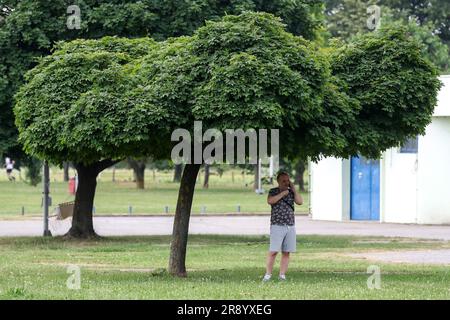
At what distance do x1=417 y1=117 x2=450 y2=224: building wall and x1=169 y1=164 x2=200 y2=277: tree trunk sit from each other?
21.3 m

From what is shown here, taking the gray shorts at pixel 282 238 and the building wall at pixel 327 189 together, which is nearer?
the gray shorts at pixel 282 238

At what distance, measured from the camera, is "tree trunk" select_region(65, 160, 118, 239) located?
3162cm

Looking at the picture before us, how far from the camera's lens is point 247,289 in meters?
16.4

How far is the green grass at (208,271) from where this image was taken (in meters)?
15.8

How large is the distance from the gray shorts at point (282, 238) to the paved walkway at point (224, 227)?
48.9 ft

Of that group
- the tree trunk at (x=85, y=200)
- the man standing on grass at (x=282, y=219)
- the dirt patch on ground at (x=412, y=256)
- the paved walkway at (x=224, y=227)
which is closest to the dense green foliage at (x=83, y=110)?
the man standing on grass at (x=282, y=219)

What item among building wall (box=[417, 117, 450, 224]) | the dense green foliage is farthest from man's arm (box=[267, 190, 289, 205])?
building wall (box=[417, 117, 450, 224])

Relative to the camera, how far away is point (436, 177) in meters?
39.2

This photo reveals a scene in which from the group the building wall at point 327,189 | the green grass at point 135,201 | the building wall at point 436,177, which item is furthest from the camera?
the green grass at point 135,201

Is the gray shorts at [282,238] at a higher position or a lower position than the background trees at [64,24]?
lower

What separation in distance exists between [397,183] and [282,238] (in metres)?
22.7

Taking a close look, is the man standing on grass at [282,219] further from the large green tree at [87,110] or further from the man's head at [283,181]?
the large green tree at [87,110]

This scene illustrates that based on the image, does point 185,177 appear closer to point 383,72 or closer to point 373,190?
point 383,72
